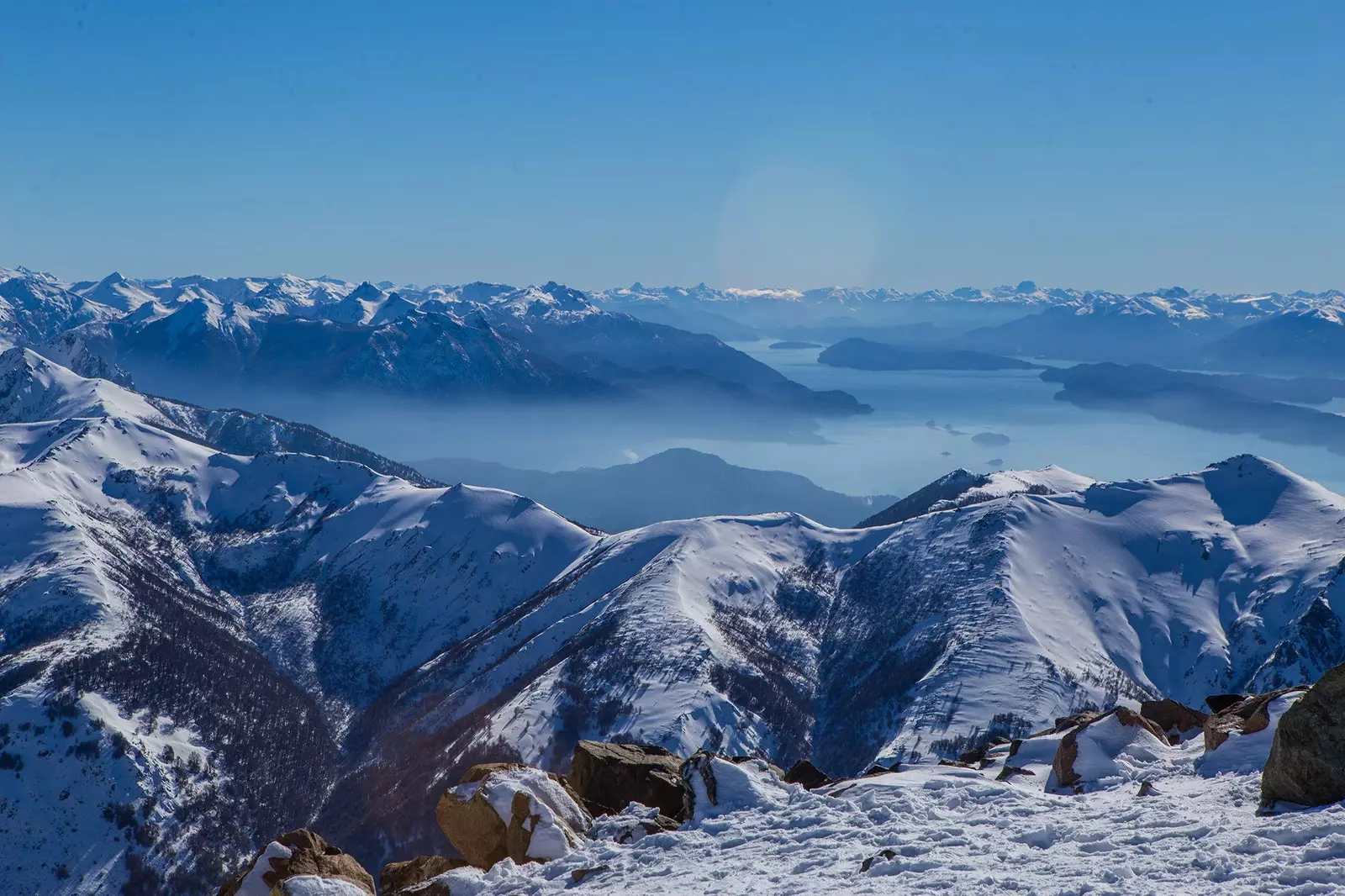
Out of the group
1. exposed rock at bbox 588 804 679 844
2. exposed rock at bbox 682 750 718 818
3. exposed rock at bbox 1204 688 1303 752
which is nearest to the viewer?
exposed rock at bbox 588 804 679 844

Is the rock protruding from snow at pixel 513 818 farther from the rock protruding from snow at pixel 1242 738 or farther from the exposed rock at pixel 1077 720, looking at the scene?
the rock protruding from snow at pixel 1242 738

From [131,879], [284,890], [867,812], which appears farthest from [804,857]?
[131,879]

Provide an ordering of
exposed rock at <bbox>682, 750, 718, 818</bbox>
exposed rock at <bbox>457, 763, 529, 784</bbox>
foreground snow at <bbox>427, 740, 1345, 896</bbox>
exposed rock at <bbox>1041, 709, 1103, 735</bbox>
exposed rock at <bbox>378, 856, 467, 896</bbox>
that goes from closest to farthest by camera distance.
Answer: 1. foreground snow at <bbox>427, 740, 1345, 896</bbox>
2. exposed rock at <bbox>378, 856, 467, 896</bbox>
3. exposed rock at <bbox>682, 750, 718, 818</bbox>
4. exposed rock at <bbox>457, 763, 529, 784</bbox>
5. exposed rock at <bbox>1041, 709, 1103, 735</bbox>

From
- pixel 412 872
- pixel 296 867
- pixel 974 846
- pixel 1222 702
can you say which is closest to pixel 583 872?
pixel 412 872

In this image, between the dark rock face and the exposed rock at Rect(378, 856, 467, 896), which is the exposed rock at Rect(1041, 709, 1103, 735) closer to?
the dark rock face

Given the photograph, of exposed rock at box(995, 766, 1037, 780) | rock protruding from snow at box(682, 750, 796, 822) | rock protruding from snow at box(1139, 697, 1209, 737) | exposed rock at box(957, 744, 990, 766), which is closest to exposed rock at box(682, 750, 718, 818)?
rock protruding from snow at box(682, 750, 796, 822)

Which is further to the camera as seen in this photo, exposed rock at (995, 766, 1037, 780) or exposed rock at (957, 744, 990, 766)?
exposed rock at (957, 744, 990, 766)

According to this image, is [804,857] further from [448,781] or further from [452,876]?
[448,781]
